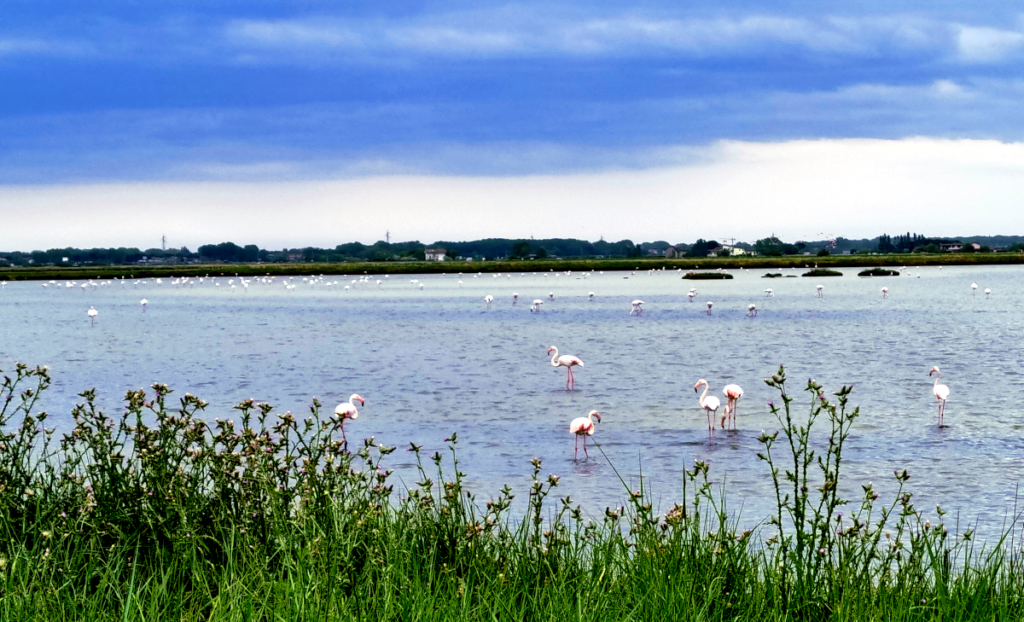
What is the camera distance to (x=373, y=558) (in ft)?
18.3

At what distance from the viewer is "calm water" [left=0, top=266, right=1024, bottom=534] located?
12.5 meters

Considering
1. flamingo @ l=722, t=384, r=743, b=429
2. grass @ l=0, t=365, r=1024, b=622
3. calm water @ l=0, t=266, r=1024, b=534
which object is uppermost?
grass @ l=0, t=365, r=1024, b=622

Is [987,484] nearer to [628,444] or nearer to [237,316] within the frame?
[628,444]

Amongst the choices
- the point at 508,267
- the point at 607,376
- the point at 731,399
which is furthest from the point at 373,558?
the point at 508,267

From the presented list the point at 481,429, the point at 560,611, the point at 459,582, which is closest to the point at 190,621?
the point at 459,582

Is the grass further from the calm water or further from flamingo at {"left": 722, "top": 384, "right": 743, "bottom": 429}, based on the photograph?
flamingo at {"left": 722, "top": 384, "right": 743, "bottom": 429}

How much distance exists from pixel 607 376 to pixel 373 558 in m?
18.2

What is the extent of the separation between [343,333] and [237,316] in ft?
52.6

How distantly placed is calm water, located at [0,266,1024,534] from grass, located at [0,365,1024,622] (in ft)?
13.2

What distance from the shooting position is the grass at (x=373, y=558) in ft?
17.3

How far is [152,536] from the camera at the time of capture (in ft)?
20.6

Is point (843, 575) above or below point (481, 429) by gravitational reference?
above

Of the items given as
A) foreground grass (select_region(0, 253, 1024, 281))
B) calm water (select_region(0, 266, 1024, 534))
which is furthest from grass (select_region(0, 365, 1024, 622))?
foreground grass (select_region(0, 253, 1024, 281))

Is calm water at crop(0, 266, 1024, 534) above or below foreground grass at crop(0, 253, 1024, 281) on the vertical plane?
below
